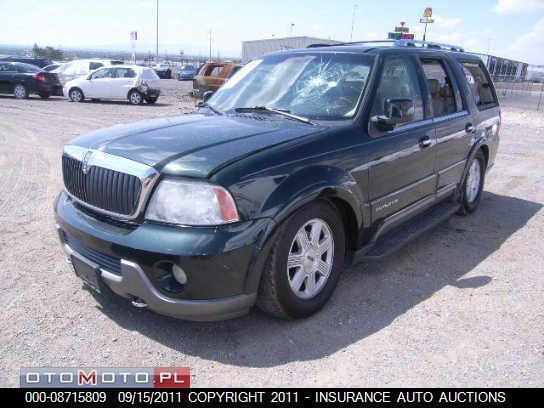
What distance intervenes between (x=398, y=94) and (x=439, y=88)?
3.11 feet

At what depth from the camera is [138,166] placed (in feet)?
9.24

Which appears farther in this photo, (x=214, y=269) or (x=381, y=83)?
(x=381, y=83)

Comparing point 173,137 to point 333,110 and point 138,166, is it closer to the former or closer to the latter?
point 138,166

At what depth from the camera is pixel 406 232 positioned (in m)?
4.29

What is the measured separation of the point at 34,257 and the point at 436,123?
12.7 feet

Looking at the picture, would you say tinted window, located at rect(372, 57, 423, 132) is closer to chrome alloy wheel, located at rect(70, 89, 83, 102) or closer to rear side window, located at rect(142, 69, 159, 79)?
rear side window, located at rect(142, 69, 159, 79)

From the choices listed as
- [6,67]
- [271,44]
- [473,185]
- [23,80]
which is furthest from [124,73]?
[271,44]

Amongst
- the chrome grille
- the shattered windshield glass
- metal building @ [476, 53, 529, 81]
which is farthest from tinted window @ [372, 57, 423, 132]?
metal building @ [476, 53, 529, 81]

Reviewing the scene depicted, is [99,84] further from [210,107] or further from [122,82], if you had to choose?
[210,107]

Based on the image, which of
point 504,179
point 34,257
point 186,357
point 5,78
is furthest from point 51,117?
point 186,357

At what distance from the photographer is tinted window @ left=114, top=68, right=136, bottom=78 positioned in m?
19.1

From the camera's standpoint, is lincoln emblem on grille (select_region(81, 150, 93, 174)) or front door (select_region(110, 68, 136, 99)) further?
front door (select_region(110, 68, 136, 99))

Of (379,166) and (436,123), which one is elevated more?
(436,123)

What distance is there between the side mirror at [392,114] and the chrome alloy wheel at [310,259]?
3.15 feet
